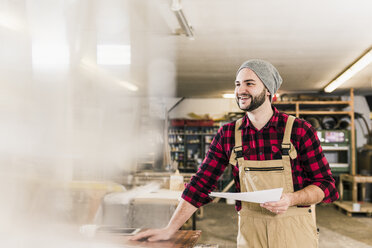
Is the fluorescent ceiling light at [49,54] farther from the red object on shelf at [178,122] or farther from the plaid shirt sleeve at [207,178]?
the red object on shelf at [178,122]

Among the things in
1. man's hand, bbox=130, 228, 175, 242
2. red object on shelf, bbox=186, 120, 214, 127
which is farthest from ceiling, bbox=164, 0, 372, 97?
red object on shelf, bbox=186, 120, 214, 127

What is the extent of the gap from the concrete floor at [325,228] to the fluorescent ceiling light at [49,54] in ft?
13.5

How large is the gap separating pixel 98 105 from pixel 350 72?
562 centimetres

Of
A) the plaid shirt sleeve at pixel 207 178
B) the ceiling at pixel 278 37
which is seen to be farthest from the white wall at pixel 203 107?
the plaid shirt sleeve at pixel 207 178

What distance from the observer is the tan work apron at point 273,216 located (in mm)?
1762

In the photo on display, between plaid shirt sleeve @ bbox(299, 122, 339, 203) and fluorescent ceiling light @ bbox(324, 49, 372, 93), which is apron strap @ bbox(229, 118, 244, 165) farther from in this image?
fluorescent ceiling light @ bbox(324, 49, 372, 93)

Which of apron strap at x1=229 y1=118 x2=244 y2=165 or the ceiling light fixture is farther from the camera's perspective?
the ceiling light fixture

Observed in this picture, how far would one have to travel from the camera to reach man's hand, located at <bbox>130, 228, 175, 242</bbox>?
1.92m

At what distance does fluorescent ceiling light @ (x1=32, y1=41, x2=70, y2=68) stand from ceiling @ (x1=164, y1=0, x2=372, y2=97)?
1.95 m

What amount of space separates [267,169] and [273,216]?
0.84 feet

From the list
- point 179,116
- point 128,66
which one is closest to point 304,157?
point 128,66

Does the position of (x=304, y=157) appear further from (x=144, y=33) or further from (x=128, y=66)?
(x=128, y=66)

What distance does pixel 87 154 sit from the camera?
2.09 m

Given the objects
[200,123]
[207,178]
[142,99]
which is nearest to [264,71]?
[207,178]
